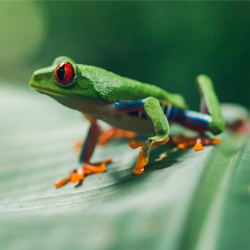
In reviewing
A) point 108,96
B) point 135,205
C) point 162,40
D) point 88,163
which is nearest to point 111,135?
point 88,163

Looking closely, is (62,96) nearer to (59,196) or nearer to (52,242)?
(59,196)

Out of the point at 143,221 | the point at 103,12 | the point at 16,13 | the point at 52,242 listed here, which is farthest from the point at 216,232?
the point at 16,13

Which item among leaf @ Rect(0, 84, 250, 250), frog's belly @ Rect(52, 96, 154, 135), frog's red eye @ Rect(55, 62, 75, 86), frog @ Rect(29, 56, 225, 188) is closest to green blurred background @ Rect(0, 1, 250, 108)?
frog @ Rect(29, 56, 225, 188)

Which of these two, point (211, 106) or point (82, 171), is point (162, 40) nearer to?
point (211, 106)

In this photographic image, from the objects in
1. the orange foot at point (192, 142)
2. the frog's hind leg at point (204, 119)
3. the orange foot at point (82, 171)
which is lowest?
the orange foot at point (82, 171)

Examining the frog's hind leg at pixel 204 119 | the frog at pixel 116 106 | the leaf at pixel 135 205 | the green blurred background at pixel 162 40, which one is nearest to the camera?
the leaf at pixel 135 205

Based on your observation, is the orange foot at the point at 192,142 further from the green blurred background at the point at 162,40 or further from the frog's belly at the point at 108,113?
the green blurred background at the point at 162,40

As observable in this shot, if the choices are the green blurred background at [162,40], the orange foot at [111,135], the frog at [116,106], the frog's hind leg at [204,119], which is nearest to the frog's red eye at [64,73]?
the frog at [116,106]
